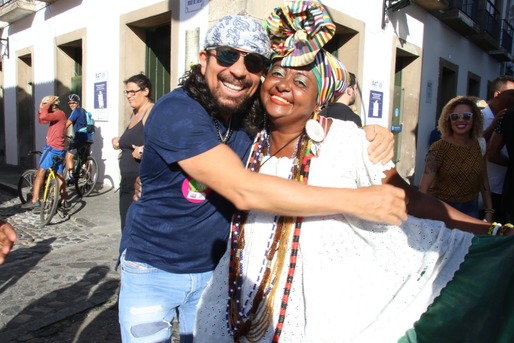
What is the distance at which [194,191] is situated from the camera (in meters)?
1.75

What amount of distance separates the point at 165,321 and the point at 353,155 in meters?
1.06

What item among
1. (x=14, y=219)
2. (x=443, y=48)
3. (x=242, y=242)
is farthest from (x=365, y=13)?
(x=242, y=242)

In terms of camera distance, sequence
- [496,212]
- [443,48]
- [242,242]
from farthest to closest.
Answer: [443,48], [496,212], [242,242]

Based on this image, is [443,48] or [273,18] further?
[443,48]

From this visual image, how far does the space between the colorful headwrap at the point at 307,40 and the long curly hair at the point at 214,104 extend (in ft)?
0.83

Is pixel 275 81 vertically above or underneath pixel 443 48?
underneath

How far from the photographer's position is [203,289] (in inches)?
75.9

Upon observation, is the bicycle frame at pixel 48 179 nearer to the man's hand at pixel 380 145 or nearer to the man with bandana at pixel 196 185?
the man with bandana at pixel 196 185

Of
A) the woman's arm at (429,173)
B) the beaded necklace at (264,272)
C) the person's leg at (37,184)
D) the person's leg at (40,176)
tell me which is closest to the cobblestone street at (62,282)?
the person's leg at (40,176)

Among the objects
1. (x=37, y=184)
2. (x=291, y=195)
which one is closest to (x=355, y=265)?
(x=291, y=195)

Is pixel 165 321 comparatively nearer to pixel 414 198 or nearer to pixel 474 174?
pixel 414 198

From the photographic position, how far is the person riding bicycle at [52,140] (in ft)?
21.7

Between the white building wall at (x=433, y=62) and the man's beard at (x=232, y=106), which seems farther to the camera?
the white building wall at (x=433, y=62)

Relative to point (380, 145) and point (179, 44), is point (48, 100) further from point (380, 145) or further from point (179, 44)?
point (380, 145)
